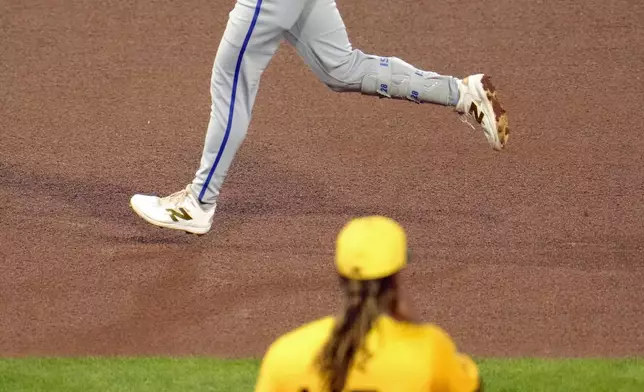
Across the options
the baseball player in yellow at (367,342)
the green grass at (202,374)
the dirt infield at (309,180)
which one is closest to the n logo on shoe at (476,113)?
the dirt infield at (309,180)

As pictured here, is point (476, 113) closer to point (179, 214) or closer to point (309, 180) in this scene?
point (309, 180)

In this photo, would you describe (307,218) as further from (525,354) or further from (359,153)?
(525,354)

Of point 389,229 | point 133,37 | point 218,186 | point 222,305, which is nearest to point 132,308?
point 222,305

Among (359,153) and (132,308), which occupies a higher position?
(359,153)

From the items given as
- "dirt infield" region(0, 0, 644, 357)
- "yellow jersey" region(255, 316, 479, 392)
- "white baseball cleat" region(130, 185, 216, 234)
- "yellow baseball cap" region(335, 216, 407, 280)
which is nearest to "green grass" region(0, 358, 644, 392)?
"dirt infield" region(0, 0, 644, 357)

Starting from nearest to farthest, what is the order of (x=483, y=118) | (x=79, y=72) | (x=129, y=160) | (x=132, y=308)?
(x=132, y=308) < (x=483, y=118) < (x=129, y=160) < (x=79, y=72)

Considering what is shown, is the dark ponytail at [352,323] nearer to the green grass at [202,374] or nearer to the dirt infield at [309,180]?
the green grass at [202,374]

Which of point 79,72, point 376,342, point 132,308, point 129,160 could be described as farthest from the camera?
point 79,72

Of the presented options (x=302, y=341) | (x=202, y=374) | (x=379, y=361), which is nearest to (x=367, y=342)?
(x=379, y=361)
